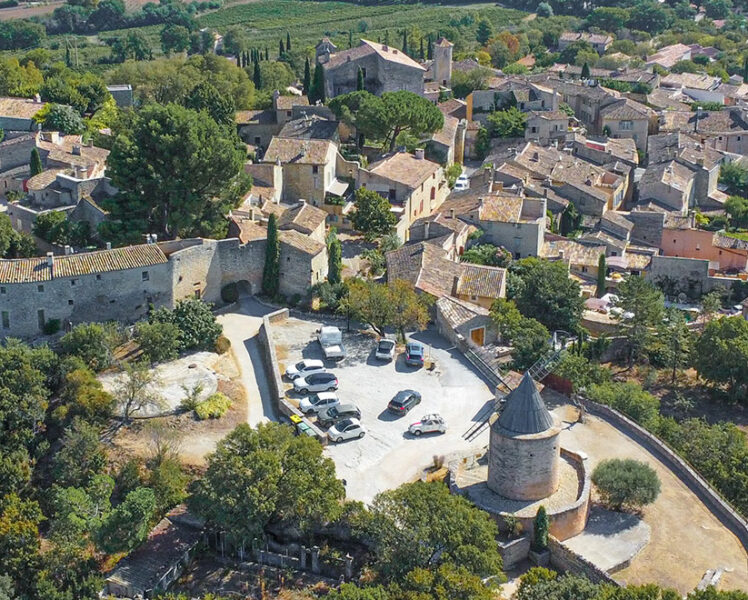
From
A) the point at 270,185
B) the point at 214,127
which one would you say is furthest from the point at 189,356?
the point at 270,185

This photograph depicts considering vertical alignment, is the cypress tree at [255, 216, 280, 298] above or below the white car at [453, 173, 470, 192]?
above

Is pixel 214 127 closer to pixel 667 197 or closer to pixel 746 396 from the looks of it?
pixel 746 396

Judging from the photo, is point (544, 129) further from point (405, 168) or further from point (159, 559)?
point (159, 559)

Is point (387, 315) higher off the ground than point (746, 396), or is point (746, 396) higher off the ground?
point (387, 315)

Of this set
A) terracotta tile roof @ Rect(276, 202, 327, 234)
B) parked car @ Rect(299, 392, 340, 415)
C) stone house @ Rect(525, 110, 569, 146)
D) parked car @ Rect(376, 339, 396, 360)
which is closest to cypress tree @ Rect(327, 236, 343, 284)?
terracotta tile roof @ Rect(276, 202, 327, 234)

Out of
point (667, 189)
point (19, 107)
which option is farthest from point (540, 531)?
point (19, 107)

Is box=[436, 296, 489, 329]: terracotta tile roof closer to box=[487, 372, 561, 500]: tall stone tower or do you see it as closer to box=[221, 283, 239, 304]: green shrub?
box=[221, 283, 239, 304]: green shrub
